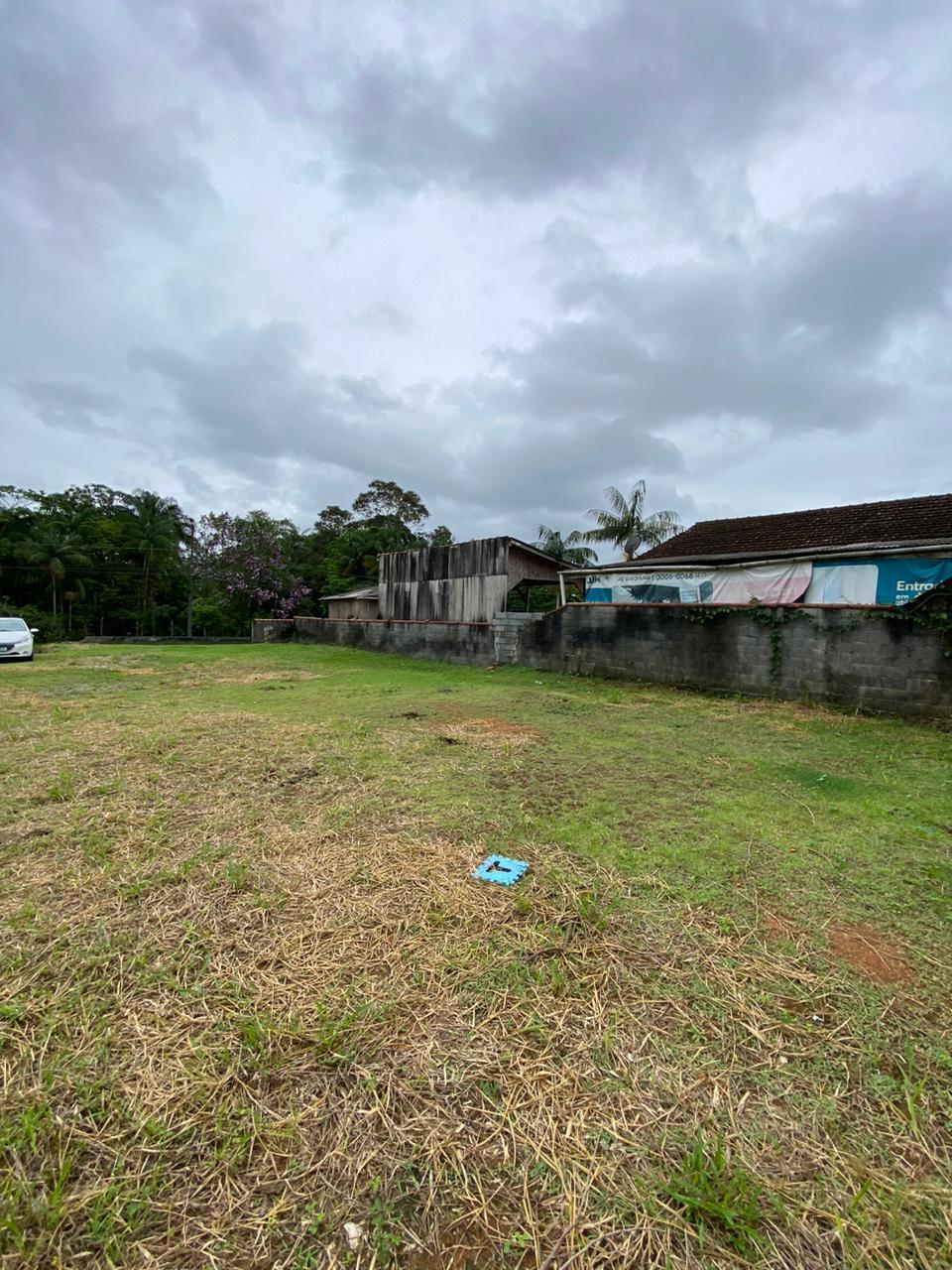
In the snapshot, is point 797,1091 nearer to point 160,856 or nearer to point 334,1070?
point 334,1070

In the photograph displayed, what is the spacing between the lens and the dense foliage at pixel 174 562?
25.3m

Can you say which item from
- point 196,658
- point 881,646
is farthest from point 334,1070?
point 196,658

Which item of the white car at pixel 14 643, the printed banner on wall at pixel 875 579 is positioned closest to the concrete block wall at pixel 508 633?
the printed banner on wall at pixel 875 579

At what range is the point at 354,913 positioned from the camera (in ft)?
6.29

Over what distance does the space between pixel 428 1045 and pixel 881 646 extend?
7.28 metres

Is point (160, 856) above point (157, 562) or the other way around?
the other way around

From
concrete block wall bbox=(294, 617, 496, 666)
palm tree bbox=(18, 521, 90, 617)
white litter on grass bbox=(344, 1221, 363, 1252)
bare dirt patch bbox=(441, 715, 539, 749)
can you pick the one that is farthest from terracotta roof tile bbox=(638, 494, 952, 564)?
palm tree bbox=(18, 521, 90, 617)

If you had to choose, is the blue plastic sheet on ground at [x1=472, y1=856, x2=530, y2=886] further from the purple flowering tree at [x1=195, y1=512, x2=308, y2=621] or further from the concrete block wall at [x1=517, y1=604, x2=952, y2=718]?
the purple flowering tree at [x1=195, y1=512, x2=308, y2=621]

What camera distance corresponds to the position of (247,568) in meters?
25.0

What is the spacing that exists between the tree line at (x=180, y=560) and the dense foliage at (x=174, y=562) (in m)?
0.06

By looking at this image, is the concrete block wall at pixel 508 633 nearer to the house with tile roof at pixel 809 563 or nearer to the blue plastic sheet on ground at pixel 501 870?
the house with tile roof at pixel 809 563

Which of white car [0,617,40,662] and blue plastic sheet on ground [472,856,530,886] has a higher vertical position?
white car [0,617,40,662]

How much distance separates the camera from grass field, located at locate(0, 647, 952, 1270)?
963 mm

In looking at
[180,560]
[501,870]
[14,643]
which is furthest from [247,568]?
[501,870]
